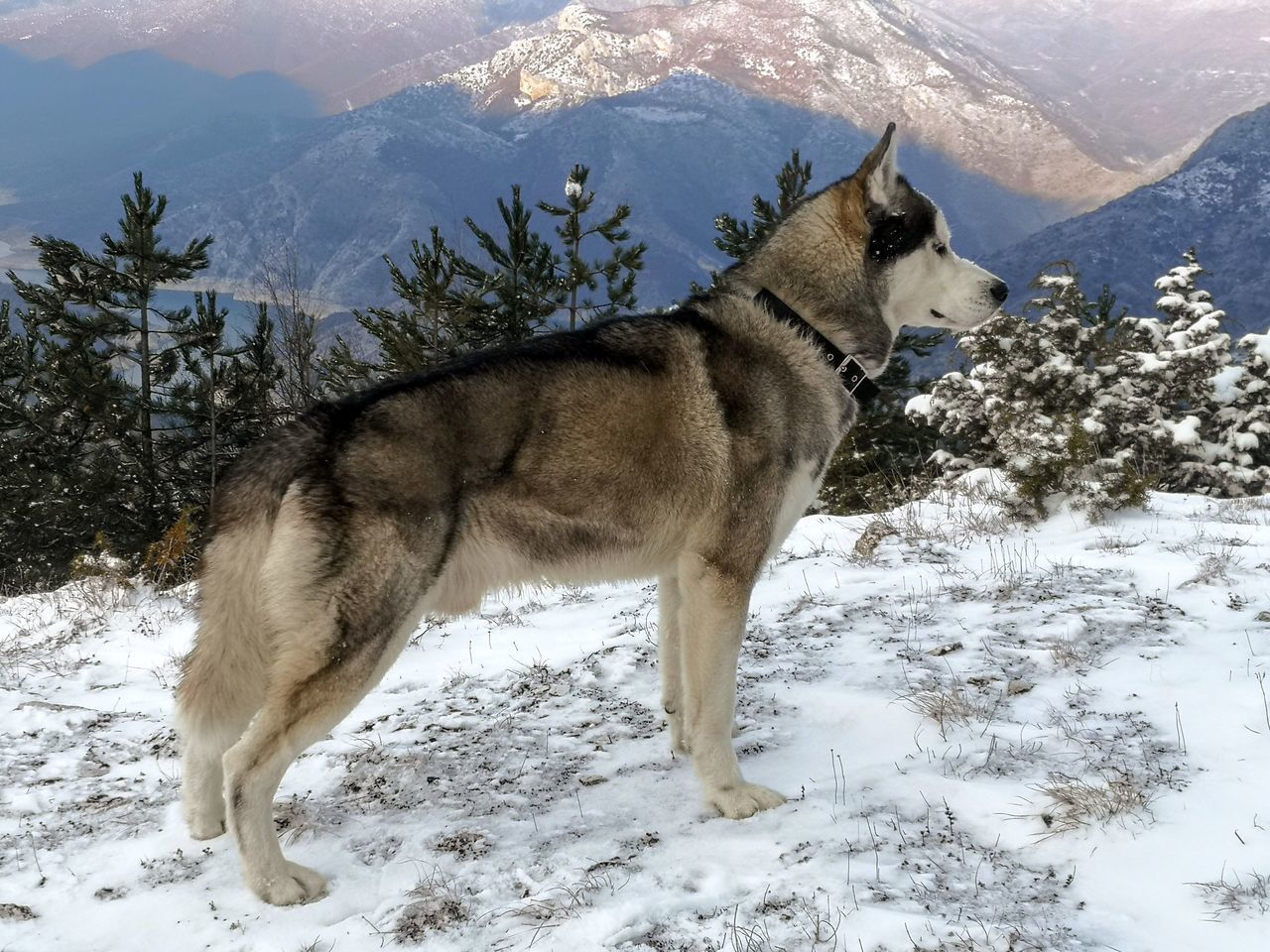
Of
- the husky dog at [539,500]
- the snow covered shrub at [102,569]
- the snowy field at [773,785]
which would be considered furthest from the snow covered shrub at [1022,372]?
the snow covered shrub at [102,569]

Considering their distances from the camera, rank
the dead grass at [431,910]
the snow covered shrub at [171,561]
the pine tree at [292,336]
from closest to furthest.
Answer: the dead grass at [431,910]
the snow covered shrub at [171,561]
the pine tree at [292,336]

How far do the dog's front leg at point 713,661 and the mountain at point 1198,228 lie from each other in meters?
91.5

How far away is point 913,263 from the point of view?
420 cm

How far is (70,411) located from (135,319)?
3.47 m

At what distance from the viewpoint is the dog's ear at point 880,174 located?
3865mm

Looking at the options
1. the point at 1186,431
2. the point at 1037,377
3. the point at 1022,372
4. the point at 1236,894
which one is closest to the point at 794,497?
the point at 1236,894

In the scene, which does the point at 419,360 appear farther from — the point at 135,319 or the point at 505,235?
the point at 135,319

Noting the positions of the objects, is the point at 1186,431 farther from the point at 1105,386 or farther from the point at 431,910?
the point at 431,910

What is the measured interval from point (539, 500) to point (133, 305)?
84.6 ft

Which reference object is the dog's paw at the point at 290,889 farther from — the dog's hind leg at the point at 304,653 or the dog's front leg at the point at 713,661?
the dog's front leg at the point at 713,661

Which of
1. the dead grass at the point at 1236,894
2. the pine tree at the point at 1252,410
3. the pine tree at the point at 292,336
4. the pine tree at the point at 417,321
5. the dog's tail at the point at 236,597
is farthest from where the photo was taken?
the pine tree at the point at 292,336

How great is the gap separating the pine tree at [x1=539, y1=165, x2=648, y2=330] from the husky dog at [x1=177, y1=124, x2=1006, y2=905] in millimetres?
20222

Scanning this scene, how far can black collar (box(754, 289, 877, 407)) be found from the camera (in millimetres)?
3908

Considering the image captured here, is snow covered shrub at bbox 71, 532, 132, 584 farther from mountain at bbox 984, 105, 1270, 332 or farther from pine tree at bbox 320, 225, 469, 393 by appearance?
mountain at bbox 984, 105, 1270, 332
